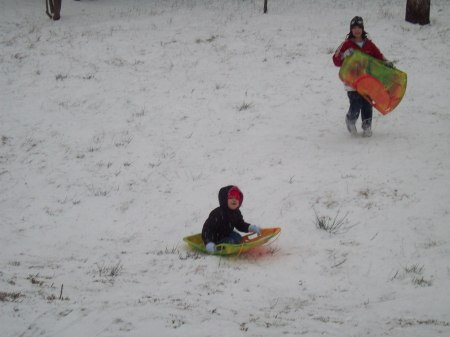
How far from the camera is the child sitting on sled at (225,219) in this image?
5098mm

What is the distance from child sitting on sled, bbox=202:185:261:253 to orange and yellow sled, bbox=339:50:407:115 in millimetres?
3557

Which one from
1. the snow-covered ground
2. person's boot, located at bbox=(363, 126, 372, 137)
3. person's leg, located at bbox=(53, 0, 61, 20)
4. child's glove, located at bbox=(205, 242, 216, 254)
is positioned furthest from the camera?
person's leg, located at bbox=(53, 0, 61, 20)

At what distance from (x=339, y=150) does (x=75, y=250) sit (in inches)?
187

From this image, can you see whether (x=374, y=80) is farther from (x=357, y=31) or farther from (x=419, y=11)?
(x=419, y=11)

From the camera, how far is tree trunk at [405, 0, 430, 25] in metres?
13.3

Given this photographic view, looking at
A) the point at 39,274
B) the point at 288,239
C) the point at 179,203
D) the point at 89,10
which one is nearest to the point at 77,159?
the point at 179,203

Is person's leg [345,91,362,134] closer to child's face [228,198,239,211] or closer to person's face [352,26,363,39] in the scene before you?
person's face [352,26,363,39]

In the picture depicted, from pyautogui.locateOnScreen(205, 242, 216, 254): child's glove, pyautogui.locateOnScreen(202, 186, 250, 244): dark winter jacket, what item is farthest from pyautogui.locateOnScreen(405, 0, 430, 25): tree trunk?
pyautogui.locateOnScreen(205, 242, 216, 254): child's glove

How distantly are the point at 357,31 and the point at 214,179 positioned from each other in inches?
138

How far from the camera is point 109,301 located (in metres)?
3.56

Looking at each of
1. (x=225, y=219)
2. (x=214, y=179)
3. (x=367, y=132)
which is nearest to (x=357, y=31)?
(x=367, y=132)

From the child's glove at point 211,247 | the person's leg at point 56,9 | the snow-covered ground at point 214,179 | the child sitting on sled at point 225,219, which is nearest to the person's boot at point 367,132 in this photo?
the snow-covered ground at point 214,179

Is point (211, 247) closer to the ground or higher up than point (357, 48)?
closer to the ground

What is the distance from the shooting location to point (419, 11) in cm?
1337
